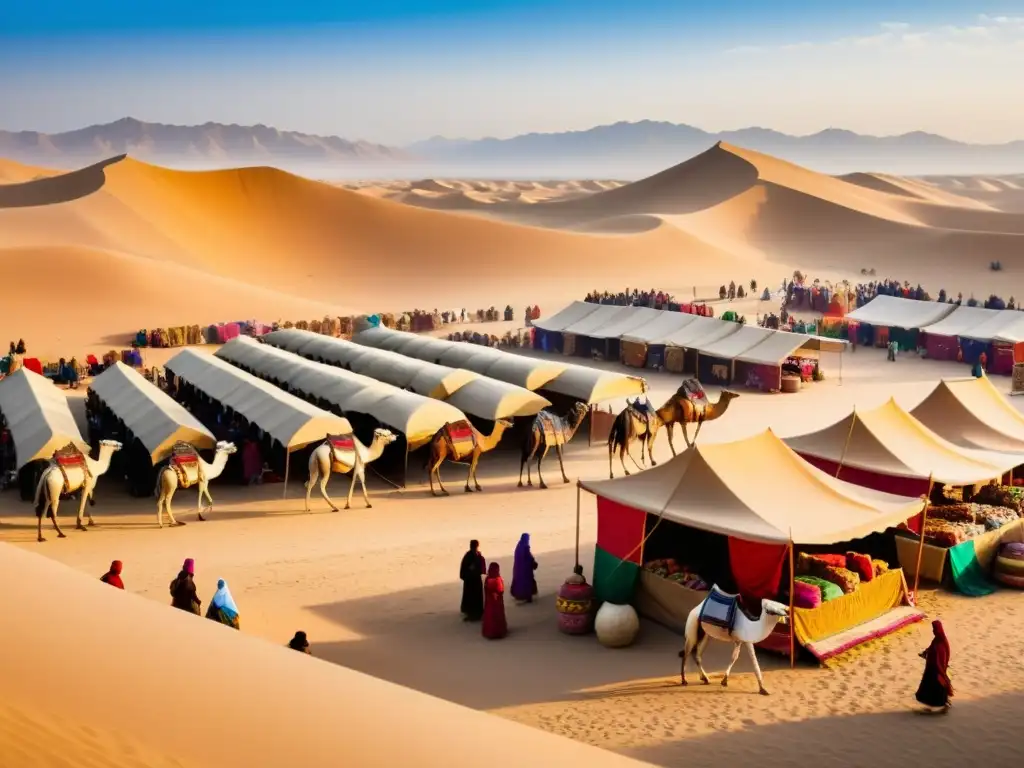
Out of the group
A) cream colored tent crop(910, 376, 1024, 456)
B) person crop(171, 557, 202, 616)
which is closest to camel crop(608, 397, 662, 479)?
cream colored tent crop(910, 376, 1024, 456)

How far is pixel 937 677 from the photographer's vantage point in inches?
373

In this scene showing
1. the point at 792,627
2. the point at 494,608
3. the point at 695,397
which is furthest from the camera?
the point at 695,397

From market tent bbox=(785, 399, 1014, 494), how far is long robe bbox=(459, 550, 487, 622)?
5785 millimetres

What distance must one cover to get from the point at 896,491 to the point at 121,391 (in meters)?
15.3

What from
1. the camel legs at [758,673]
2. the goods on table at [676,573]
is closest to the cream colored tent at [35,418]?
the goods on table at [676,573]

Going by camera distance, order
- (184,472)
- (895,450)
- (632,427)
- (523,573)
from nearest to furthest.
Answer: (523,573) < (895,450) < (184,472) < (632,427)

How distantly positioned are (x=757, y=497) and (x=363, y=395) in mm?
10330

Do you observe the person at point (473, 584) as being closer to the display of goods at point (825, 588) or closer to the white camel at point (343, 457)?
the display of goods at point (825, 588)

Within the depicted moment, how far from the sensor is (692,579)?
11867 millimetres

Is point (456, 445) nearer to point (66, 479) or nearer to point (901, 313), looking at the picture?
point (66, 479)

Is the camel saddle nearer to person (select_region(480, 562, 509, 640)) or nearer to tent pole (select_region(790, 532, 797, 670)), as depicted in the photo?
person (select_region(480, 562, 509, 640))

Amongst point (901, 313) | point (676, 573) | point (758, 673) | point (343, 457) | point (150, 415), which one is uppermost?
point (901, 313)

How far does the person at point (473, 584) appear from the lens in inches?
476

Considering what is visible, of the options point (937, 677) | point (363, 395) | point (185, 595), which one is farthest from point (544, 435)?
point (937, 677)
